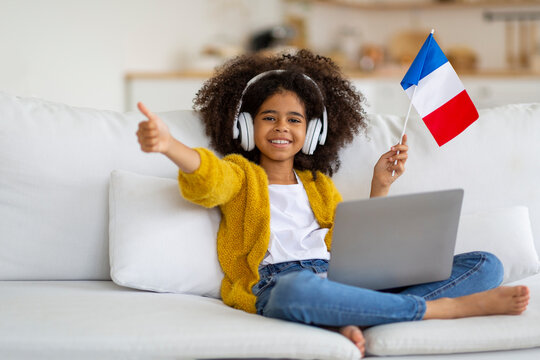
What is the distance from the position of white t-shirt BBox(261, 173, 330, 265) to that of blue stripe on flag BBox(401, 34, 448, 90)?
0.42 meters

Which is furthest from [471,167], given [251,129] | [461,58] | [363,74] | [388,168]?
[461,58]

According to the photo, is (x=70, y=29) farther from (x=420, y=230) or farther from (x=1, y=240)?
(x=420, y=230)

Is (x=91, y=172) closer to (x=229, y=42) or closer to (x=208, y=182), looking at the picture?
(x=208, y=182)

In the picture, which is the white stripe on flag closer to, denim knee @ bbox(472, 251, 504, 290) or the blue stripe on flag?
the blue stripe on flag

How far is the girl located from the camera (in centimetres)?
A: 147

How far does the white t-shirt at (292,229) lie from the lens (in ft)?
5.77

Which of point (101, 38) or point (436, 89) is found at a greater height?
point (101, 38)

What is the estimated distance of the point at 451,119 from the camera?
6.32 feet

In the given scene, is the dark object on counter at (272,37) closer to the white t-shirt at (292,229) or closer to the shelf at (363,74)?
the shelf at (363,74)

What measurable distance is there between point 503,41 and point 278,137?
3.94 meters

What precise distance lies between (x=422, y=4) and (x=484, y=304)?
4162 mm

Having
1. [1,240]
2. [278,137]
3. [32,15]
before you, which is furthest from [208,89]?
[32,15]

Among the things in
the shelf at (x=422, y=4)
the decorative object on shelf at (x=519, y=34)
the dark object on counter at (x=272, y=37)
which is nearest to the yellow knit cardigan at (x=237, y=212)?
the dark object on counter at (x=272, y=37)

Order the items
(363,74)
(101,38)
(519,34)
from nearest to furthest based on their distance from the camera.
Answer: (101,38), (363,74), (519,34)
